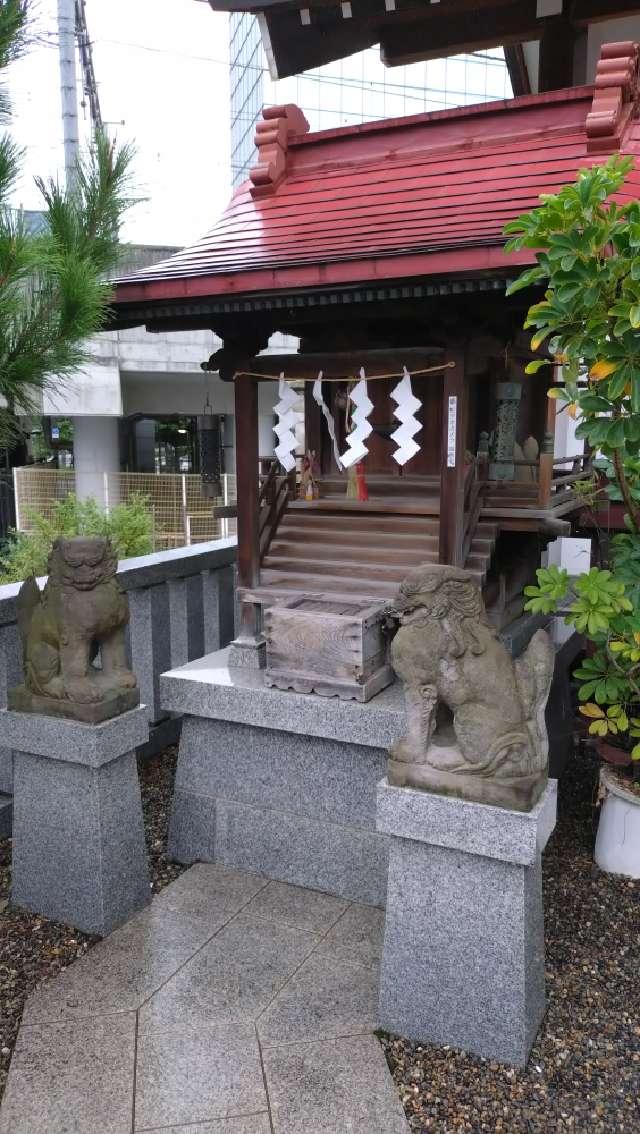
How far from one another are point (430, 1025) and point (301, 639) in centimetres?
206

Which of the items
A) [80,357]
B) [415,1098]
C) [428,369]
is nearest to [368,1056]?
[415,1098]

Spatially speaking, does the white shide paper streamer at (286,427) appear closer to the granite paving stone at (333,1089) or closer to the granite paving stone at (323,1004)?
the granite paving stone at (323,1004)

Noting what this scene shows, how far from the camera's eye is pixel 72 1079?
318 cm

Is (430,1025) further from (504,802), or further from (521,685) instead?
(521,685)

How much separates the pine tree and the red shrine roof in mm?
1382

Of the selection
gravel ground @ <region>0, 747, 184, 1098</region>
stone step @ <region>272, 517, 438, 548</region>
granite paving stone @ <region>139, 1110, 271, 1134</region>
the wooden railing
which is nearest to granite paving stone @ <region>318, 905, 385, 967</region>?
granite paving stone @ <region>139, 1110, 271, 1134</region>

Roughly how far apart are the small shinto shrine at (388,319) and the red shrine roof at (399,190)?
0.05 ft

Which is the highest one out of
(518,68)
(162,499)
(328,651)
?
(518,68)

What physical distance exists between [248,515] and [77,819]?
7.45ft

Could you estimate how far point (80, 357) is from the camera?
2.99m

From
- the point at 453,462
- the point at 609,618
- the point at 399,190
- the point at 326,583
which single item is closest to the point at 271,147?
the point at 399,190

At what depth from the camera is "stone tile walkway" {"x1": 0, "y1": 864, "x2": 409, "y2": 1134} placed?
3016 mm

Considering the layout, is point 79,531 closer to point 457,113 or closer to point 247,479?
point 247,479

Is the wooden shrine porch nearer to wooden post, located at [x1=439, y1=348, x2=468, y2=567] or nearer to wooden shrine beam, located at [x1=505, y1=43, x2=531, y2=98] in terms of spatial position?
wooden post, located at [x1=439, y1=348, x2=468, y2=567]
